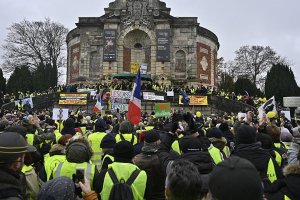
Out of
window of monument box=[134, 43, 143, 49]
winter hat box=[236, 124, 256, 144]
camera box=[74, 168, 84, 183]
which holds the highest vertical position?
window of monument box=[134, 43, 143, 49]

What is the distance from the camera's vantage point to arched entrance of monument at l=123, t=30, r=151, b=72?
→ 46469mm

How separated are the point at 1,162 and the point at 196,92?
3539 centimetres

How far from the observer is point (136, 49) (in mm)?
47000

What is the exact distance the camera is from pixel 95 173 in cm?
527

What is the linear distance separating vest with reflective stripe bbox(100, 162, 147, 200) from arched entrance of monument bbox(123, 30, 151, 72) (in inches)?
1631

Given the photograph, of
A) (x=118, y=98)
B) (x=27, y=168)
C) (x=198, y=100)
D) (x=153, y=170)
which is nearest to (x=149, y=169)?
(x=153, y=170)

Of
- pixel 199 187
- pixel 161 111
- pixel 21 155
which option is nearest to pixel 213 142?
pixel 199 187

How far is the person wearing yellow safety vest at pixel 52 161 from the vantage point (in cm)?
546

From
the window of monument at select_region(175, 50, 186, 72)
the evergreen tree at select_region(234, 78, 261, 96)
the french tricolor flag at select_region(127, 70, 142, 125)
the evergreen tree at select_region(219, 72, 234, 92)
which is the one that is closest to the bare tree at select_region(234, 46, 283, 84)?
the evergreen tree at select_region(219, 72, 234, 92)

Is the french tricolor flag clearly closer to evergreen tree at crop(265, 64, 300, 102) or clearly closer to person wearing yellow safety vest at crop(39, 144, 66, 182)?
person wearing yellow safety vest at crop(39, 144, 66, 182)

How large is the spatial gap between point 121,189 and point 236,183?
8.15 ft

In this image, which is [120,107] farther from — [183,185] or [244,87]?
[244,87]

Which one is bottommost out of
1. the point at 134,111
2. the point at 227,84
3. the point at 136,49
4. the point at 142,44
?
the point at 134,111

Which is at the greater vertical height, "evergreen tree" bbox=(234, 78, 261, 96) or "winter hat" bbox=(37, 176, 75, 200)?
"evergreen tree" bbox=(234, 78, 261, 96)
